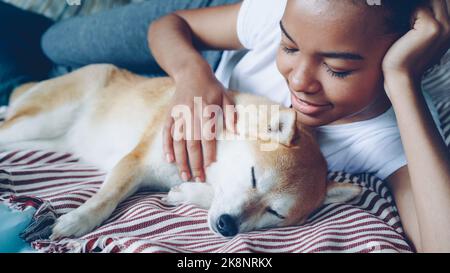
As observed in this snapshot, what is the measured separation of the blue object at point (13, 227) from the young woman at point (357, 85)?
11.6 inches

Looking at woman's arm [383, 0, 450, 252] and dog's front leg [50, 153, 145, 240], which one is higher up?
woman's arm [383, 0, 450, 252]

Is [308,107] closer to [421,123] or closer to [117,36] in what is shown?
[421,123]

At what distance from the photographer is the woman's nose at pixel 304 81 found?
75 centimetres

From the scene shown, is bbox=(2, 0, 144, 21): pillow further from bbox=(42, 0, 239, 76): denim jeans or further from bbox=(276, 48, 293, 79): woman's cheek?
bbox=(276, 48, 293, 79): woman's cheek

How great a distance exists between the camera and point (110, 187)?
0.80 meters

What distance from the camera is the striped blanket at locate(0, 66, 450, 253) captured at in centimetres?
66

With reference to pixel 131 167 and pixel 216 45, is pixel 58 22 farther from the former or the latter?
pixel 131 167

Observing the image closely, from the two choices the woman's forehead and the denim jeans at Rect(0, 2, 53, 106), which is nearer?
the woman's forehead

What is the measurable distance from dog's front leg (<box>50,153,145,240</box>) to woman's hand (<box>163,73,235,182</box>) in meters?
0.08

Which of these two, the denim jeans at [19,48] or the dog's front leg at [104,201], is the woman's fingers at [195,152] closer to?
the dog's front leg at [104,201]

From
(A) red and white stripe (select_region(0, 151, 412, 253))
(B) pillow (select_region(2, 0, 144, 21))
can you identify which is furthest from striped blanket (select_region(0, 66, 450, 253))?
(B) pillow (select_region(2, 0, 144, 21))

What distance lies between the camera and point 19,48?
1312 millimetres

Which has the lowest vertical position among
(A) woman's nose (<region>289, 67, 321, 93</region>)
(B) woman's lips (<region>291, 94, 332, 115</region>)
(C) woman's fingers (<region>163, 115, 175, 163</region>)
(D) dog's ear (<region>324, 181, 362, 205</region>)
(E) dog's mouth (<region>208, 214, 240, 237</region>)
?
(E) dog's mouth (<region>208, 214, 240, 237</region>)

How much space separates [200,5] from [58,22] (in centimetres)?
50
